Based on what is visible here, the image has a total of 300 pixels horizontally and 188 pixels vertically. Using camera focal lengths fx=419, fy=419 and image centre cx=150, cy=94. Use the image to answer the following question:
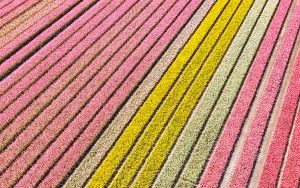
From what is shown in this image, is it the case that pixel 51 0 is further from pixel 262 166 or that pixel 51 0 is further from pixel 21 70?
pixel 262 166

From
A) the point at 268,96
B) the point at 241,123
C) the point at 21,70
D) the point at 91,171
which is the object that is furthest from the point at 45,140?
the point at 268,96

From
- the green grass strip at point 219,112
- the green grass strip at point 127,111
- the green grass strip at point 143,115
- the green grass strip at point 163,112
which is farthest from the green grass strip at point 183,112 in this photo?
the green grass strip at point 127,111

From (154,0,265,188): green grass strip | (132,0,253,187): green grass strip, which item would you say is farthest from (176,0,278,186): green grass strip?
(132,0,253,187): green grass strip

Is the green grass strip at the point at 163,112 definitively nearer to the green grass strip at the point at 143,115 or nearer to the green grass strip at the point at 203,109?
the green grass strip at the point at 143,115

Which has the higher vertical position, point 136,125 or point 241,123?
point 241,123

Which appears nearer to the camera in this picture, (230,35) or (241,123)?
(241,123)

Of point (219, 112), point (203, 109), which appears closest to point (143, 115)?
point (203, 109)
